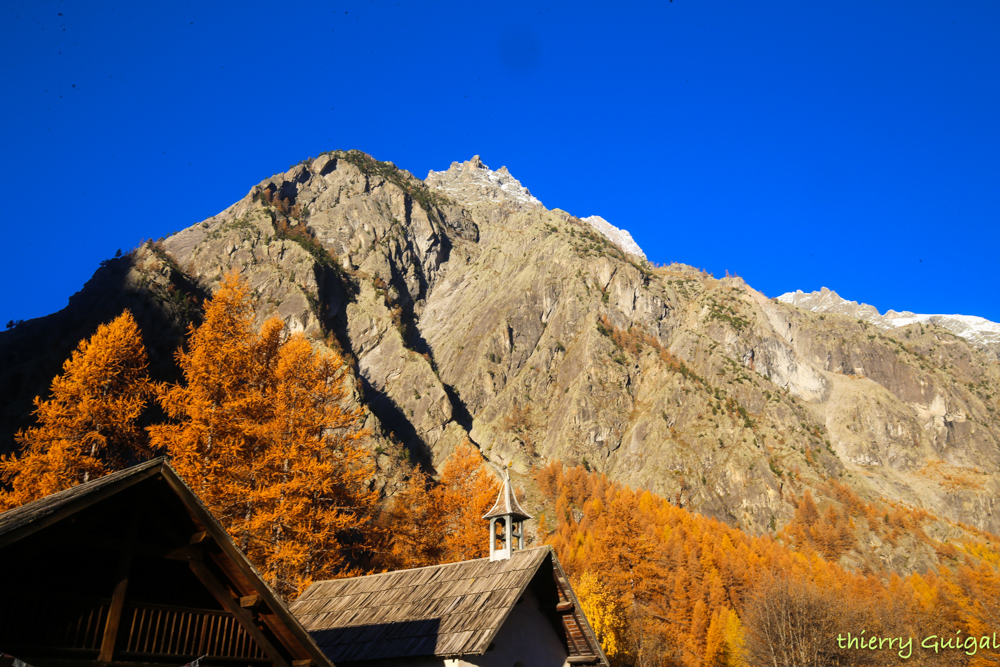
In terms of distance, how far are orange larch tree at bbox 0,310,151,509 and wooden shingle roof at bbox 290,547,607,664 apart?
13.7 m

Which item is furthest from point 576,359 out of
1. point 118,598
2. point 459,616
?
point 118,598

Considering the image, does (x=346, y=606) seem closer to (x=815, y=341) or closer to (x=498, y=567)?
(x=498, y=567)

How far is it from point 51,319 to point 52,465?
234 ft

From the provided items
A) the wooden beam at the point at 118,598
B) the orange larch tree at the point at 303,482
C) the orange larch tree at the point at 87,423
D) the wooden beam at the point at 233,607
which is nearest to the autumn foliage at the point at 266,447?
the orange larch tree at the point at 303,482

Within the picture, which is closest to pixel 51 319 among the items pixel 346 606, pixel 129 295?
pixel 129 295

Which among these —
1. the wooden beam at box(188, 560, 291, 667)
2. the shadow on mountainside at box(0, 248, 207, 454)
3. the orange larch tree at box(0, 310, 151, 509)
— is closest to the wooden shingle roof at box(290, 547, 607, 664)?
the wooden beam at box(188, 560, 291, 667)

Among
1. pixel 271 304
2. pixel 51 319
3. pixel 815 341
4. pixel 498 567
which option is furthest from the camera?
pixel 815 341

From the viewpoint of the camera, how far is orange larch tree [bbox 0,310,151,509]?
25.9 metres

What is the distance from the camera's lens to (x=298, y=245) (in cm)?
12075

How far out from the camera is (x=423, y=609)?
15570 mm

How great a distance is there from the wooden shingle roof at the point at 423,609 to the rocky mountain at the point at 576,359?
6713 centimetres

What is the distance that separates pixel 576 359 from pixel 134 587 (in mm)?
124474

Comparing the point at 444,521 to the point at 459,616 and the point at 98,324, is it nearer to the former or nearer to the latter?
the point at 459,616

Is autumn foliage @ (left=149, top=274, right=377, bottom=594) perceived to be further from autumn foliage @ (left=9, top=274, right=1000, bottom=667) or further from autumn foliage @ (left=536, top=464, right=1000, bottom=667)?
autumn foliage @ (left=536, top=464, right=1000, bottom=667)
